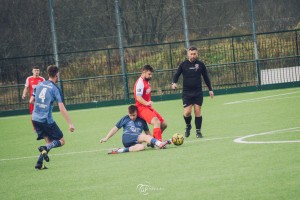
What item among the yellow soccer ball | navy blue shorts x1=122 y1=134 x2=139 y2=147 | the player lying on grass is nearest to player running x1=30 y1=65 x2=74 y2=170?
the player lying on grass

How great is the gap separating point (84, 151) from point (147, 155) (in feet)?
8.27

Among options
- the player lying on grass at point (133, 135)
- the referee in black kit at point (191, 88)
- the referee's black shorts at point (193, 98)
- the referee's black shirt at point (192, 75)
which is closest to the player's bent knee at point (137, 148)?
the player lying on grass at point (133, 135)

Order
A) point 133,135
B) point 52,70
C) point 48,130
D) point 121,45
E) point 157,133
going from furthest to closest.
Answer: point 121,45, point 157,133, point 133,135, point 48,130, point 52,70

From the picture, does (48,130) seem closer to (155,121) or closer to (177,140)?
(155,121)

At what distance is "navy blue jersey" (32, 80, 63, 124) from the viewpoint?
40.8ft

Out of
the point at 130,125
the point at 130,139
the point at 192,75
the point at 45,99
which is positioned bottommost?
the point at 130,139

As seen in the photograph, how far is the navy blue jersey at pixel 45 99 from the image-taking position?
12.4 meters

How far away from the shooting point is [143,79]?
14133 mm

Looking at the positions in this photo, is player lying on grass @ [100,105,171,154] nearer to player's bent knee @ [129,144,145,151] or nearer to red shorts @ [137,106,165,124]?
player's bent knee @ [129,144,145,151]

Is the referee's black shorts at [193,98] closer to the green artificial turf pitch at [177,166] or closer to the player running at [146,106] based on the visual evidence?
the green artificial turf pitch at [177,166]

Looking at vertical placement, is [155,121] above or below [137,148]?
above

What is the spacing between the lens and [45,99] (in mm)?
12484

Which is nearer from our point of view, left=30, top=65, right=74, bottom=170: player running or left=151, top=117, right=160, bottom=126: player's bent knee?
left=30, top=65, right=74, bottom=170: player running

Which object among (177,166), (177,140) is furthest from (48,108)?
(177,166)
